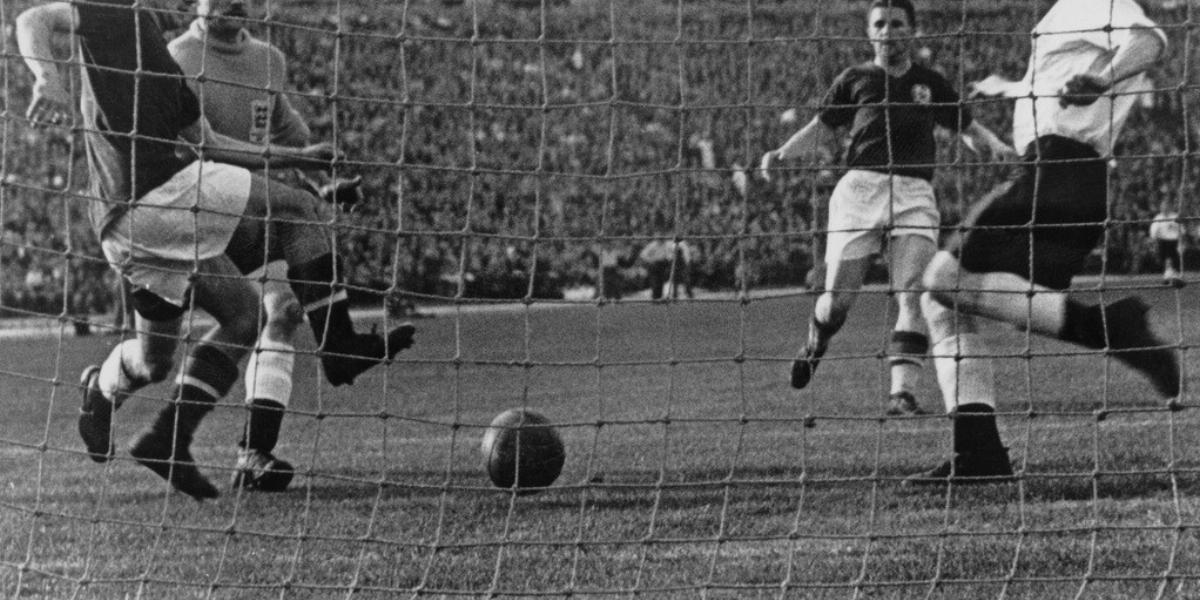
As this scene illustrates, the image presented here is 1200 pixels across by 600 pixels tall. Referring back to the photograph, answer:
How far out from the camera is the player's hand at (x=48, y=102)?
16.5 feet

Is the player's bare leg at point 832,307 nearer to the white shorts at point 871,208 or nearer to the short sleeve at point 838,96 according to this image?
the white shorts at point 871,208

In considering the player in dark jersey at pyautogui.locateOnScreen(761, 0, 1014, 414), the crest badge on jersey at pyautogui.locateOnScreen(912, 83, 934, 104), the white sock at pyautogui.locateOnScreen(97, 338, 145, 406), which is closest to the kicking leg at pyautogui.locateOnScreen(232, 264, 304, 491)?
the white sock at pyautogui.locateOnScreen(97, 338, 145, 406)

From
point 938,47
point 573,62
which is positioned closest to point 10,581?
point 938,47

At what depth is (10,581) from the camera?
15.1 ft

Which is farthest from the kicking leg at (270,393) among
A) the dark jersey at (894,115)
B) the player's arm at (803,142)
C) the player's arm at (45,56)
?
the dark jersey at (894,115)

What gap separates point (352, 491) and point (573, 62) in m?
17.7

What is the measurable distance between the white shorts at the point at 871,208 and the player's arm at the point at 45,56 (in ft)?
11.2

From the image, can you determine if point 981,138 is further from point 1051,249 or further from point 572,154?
point 572,154

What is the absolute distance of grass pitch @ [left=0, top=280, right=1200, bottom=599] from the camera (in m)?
4.39

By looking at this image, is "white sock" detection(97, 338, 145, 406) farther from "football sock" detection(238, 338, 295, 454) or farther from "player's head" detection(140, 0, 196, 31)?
"player's head" detection(140, 0, 196, 31)

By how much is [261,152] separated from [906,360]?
3.93 m

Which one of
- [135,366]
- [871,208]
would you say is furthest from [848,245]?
[135,366]

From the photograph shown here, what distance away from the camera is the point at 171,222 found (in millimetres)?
5898

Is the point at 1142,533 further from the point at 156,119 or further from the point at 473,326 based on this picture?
the point at 473,326
